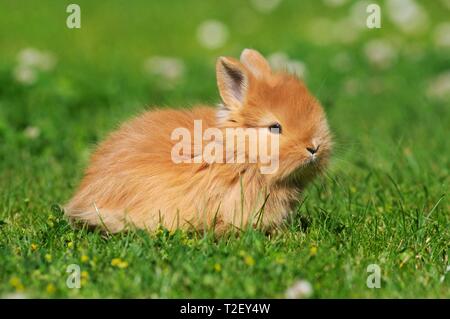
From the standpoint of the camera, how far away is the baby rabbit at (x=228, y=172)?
4.11m

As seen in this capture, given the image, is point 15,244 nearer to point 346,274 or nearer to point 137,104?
point 346,274

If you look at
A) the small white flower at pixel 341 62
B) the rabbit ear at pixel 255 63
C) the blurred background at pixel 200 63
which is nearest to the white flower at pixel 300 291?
the rabbit ear at pixel 255 63

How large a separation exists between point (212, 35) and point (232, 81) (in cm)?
619

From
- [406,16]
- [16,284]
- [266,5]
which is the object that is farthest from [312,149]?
[266,5]

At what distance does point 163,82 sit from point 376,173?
11.6 feet

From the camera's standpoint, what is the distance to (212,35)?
10352 millimetres

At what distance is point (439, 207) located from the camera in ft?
15.7

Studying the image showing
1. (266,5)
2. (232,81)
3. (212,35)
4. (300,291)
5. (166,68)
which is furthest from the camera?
(266,5)

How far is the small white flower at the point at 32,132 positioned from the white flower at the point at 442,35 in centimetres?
504

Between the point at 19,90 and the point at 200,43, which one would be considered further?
the point at 200,43

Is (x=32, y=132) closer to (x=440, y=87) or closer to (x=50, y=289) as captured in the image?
(x=50, y=289)

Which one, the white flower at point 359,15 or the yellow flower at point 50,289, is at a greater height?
the white flower at point 359,15

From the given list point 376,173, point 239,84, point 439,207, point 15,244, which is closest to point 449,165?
point 376,173

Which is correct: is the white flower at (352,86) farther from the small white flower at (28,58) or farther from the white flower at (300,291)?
the white flower at (300,291)
